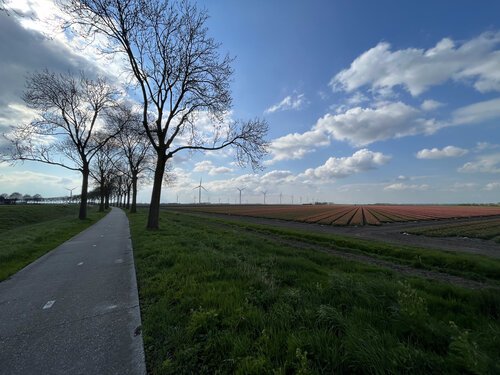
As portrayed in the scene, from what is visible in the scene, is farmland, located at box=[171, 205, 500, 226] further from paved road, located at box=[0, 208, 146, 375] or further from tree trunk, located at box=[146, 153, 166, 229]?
paved road, located at box=[0, 208, 146, 375]

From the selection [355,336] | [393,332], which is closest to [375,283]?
[393,332]

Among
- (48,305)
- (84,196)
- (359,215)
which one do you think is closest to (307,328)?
(48,305)

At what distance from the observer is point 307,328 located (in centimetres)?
367

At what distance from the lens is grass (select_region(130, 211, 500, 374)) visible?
2.87 m

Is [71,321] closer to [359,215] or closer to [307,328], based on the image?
[307,328]

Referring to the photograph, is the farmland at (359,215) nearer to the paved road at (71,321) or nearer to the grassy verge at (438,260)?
the grassy verge at (438,260)

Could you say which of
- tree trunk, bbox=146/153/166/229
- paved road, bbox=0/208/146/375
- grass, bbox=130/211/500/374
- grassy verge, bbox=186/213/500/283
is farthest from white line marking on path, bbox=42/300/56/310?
grassy verge, bbox=186/213/500/283

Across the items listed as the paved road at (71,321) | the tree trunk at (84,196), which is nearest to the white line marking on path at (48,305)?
the paved road at (71,321)

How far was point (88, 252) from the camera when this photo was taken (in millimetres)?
10906

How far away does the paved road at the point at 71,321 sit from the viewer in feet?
11.0

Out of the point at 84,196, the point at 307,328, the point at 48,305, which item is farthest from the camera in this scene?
the point at 84,196

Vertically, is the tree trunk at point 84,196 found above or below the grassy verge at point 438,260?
above

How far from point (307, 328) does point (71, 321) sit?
13.5 ft

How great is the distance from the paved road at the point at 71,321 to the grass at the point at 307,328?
0.35 meters
